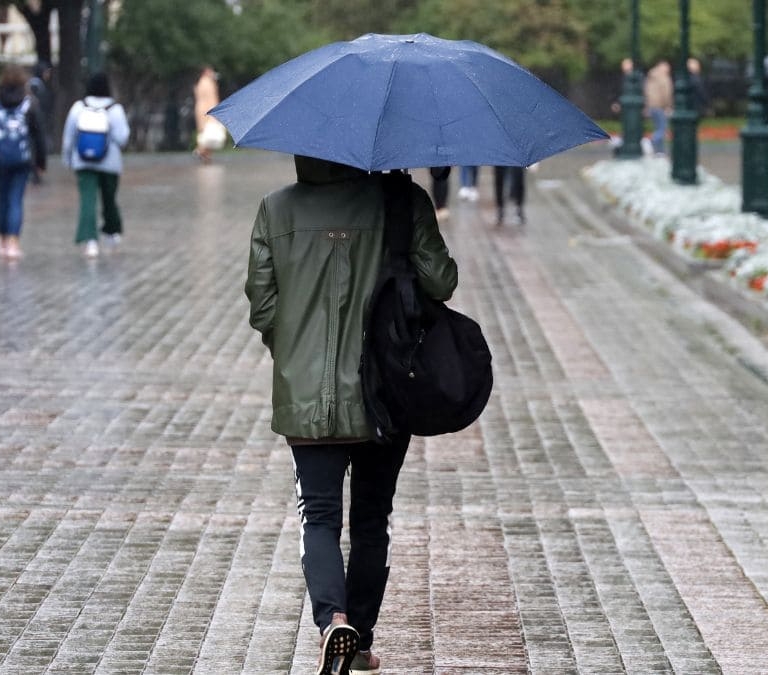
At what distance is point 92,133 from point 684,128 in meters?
8.75

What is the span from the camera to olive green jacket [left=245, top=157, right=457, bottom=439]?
454 cm

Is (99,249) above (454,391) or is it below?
below

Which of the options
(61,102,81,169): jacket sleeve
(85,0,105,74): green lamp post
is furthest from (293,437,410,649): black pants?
(85,0,105,74): green lamp post

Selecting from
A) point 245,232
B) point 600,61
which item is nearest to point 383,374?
point 245,232

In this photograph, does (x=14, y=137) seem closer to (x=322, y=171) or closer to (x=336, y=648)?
(x=322, y=171)

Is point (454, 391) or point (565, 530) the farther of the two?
point (565, 530)

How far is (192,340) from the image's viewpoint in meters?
11.4

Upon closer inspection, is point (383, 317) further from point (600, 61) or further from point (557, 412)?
point (600, 61)

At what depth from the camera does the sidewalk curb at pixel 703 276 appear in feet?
39.8

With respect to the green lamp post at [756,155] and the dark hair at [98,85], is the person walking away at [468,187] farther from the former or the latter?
the dark hair at [98,85]

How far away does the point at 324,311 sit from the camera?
459 cm

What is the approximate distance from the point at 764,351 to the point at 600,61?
4969 centimetres

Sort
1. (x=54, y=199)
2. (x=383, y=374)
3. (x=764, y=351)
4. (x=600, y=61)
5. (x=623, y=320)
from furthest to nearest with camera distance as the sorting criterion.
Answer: (x=600, y=61)
(x=54, y=199)
(x=623, y=320)
(x=764, y=351)
(x=383, y=374)

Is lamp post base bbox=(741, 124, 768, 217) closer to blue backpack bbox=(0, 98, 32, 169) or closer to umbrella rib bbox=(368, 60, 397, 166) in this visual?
blue backpack bbox=(0, 98, 32, 169)
